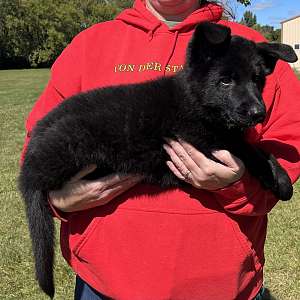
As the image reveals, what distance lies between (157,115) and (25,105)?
17.0m

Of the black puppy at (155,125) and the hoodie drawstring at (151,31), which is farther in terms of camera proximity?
the hoodie drawstring at (151,31)

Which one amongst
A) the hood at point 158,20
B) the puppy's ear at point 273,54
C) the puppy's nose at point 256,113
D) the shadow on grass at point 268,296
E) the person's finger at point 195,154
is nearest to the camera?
the puppy's nose at point 256,113

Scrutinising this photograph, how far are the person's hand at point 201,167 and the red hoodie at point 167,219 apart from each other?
59mm

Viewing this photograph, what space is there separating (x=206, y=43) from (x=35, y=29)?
61.3m

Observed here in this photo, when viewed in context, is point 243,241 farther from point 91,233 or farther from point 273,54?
point 273,54

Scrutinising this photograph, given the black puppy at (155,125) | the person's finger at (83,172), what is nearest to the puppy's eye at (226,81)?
the black puppy at (155,125)

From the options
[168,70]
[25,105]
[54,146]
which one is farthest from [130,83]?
[25,105]

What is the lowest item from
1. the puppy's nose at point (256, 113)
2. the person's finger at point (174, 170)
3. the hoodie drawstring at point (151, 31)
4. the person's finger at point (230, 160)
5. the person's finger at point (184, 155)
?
Result: the person's finger at point (174, 170)

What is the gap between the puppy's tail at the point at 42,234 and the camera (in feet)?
8.33

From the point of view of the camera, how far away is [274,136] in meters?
2.51

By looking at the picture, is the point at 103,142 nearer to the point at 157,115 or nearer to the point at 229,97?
the point at 157,115

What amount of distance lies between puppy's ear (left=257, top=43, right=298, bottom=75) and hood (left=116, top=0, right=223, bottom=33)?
38 centimetres

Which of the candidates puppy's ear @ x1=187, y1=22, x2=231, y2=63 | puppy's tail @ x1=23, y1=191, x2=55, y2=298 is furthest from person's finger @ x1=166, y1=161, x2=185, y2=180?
puppy's tail @ x1=23, y1=191, x2=55, y2=298

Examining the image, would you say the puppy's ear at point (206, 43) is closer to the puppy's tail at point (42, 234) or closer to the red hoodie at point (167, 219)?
the red hoodie at point (167, 219)
